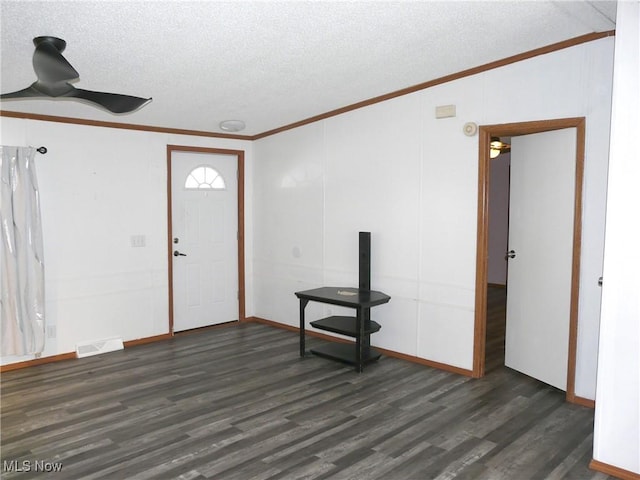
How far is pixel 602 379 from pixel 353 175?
3048 mm

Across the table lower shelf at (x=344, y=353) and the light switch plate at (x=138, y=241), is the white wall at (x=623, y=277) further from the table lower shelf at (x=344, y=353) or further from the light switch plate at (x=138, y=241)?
the light switch plate at (x=138, y=241)

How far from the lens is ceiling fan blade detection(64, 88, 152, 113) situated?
2918 millimetres

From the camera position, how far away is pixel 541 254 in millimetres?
3975

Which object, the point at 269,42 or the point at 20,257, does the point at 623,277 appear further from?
the point at 20,257

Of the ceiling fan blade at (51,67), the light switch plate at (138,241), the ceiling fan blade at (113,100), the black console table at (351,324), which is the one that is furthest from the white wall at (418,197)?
the ceiling fan blade at (51,67)

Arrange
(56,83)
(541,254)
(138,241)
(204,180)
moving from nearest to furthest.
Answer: (56,83) → (541,254) → (138,241) → (204,180)

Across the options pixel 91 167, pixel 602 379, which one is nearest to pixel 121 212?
pixel 91 167

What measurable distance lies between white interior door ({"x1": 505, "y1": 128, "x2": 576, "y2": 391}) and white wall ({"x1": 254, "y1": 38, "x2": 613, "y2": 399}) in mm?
243

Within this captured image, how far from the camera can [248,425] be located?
130 inches

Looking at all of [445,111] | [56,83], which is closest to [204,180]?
[445,111]

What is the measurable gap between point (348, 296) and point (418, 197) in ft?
3.78

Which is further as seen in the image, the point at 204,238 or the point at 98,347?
the point at 204,238

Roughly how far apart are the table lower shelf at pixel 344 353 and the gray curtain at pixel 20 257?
2683 millimetres

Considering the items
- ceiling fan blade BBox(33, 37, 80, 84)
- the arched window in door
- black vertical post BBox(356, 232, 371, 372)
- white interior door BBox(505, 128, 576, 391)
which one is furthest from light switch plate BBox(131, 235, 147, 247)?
white interior door BBox(505, 128, 576, 391)
